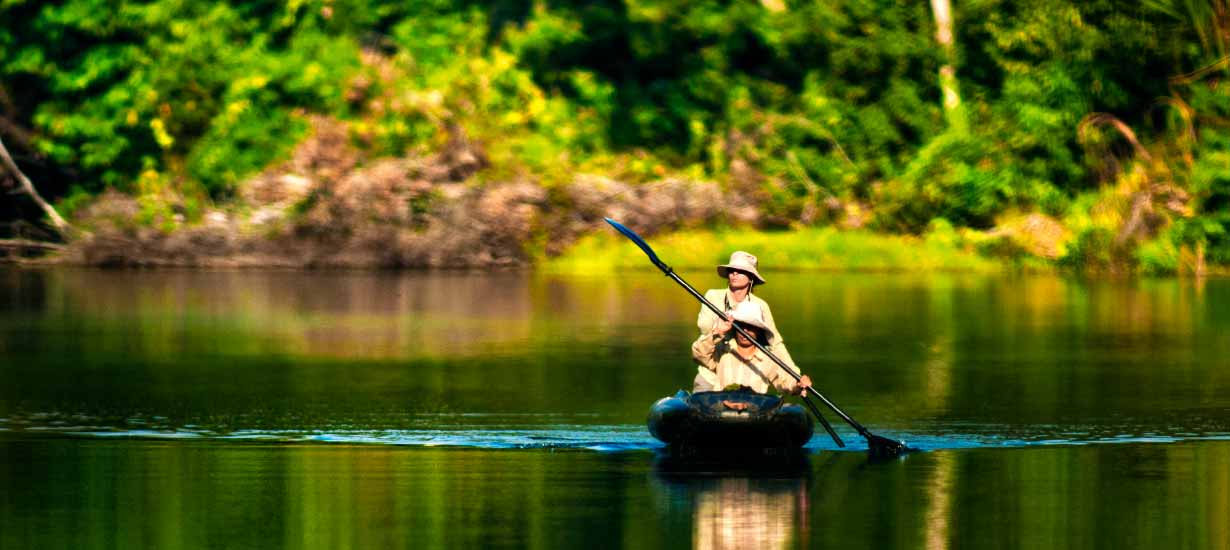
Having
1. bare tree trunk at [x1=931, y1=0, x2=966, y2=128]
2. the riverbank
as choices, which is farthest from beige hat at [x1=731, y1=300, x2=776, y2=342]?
bare tree trunk at [x1=931, y1=0, x2=966, y2=128]

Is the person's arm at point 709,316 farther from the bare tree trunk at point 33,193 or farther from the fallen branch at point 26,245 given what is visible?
the bare tree trunk at point 33,193

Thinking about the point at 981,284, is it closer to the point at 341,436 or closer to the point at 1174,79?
the point at 1174,79

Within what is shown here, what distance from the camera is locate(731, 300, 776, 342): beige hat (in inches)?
615

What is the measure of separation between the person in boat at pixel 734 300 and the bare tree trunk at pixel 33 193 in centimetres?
3420

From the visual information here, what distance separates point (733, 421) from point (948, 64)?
36.9 m

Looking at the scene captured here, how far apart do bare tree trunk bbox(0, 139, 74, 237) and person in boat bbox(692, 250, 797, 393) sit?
1347 inches

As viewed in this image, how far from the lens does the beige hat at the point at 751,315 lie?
15.6m

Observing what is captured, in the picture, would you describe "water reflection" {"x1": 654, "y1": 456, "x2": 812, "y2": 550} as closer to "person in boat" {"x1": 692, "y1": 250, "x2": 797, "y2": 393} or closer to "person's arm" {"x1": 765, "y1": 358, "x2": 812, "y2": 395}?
"person's arm" {"x1": 765, "y1": 358, "x2": 812, "y2": 395}

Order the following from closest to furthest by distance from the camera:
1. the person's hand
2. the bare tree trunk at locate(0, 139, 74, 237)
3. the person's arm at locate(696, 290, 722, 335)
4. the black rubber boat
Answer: the black rubber boat → the person's hand → the person's arm at locate(696, 290, 722, 335) → the bare tree trunk at locate(0, 139, 74, 237)

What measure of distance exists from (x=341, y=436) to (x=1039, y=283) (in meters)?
26.6

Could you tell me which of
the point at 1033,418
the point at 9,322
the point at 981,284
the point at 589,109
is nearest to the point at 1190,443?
the point at 1033,418

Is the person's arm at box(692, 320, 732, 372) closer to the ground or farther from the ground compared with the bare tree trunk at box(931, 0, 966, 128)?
closer to the ground

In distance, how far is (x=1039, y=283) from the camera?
42.2m

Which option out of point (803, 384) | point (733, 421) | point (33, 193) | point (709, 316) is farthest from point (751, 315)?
point (33, 193)
